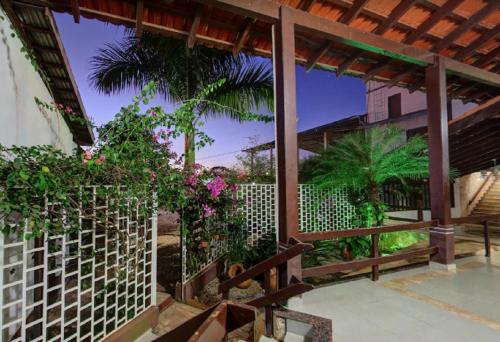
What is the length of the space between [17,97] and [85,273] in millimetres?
2115

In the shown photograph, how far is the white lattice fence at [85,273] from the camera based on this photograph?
2.16 metres

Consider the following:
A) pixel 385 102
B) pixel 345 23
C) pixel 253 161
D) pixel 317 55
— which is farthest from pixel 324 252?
pixel 385 102

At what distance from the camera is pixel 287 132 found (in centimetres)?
325

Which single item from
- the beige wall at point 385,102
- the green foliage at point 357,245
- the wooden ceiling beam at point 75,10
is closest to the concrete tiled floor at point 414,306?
the green foliage at point 357,245

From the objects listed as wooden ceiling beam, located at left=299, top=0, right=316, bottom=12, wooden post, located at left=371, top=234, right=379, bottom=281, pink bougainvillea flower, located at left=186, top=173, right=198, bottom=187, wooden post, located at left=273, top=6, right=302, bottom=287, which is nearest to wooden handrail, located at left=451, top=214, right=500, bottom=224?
wooden post, located at left=371, top=234, right=379, bottom=281

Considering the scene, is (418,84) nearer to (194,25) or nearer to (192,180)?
(194,25)

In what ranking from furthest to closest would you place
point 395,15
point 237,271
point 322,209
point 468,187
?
point 468,187 < point 322,209 < point 237,271 < point 395,15

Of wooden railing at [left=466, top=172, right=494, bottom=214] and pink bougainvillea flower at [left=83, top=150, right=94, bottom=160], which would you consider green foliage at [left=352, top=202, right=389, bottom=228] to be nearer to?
pink bougainvillea flower at [left=83, top=150, right=94, bottom=160]

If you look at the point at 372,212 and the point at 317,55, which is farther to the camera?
the point at 372,212

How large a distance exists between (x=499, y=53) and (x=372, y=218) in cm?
347

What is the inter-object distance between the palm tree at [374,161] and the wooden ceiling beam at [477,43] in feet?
4.77

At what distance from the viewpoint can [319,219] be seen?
606 cm

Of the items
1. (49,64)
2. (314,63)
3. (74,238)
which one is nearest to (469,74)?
(314,63)

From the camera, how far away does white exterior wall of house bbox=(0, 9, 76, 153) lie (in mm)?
2730
